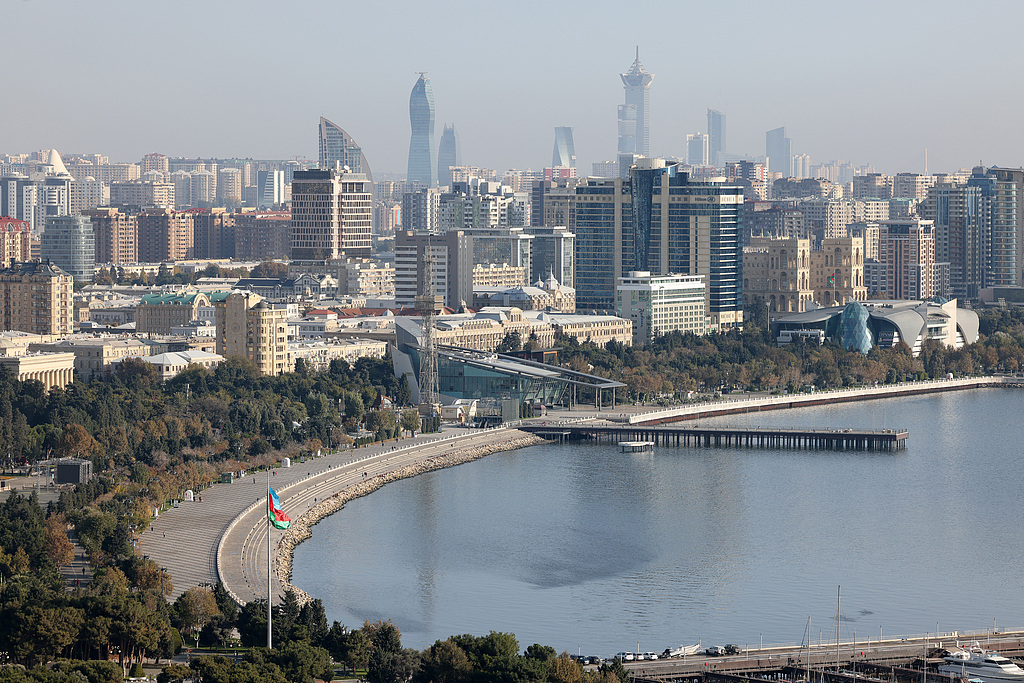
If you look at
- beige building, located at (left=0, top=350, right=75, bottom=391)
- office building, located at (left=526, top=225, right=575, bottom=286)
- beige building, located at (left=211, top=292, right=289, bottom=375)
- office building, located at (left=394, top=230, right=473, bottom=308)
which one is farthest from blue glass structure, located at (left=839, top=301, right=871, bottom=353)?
beige building, located at (left=0, top=350, right=75, bottom=391)

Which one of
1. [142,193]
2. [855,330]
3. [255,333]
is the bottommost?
[855,330]

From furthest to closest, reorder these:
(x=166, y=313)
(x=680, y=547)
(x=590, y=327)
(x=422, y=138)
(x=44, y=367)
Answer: (x=422, y=138), (x=590, y=327), (x=166, y=313), (x=44, y=367), (x=680, y=547)

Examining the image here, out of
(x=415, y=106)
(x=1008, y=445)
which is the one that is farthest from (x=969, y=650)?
(x=415, y=106)

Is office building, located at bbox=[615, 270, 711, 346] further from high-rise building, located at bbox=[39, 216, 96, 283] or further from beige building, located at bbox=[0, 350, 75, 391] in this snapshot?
high-rise building, located at bbox=[39, 216, 96, 283]

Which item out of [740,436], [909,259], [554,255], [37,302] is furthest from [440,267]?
[909,259]

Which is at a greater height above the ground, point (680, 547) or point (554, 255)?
point (554, 255)

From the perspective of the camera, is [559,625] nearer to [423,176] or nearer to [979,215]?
[979,215]

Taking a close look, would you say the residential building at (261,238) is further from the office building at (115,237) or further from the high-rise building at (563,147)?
the high-rise building at (563,147)

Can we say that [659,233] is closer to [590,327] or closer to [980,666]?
[590,327]
